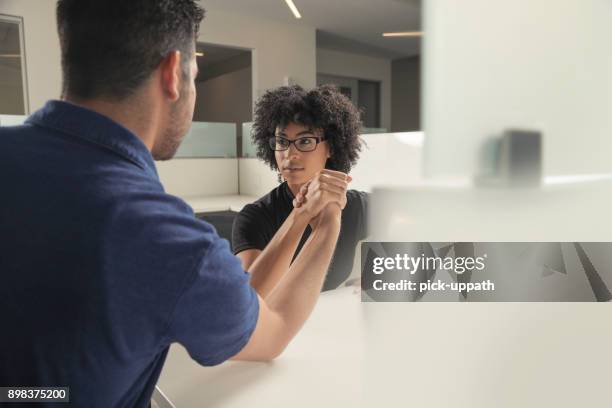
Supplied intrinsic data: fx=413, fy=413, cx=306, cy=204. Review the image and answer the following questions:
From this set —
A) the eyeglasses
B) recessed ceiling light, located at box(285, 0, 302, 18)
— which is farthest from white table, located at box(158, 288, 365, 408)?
recessed ceiling light, located at box(285, 0, 302, 18)

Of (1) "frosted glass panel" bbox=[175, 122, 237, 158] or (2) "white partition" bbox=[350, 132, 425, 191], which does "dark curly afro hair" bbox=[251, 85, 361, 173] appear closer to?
(2) "white partition" bbox=[350, 132, 425, 191]

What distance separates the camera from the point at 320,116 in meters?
1.10

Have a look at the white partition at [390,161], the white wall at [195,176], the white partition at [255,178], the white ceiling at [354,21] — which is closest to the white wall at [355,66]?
the white ceiling at [354,21]

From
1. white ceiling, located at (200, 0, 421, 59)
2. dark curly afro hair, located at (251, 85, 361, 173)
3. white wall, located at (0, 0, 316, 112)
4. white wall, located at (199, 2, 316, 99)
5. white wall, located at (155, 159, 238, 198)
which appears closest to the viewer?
dark curly afro hair, located at (251, 85, 361, 173)

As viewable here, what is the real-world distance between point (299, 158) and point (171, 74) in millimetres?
596

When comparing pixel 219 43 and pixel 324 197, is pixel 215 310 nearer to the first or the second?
pixel 324 197

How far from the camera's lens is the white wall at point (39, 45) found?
10.1ft

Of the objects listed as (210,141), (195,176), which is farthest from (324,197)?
(210,141)

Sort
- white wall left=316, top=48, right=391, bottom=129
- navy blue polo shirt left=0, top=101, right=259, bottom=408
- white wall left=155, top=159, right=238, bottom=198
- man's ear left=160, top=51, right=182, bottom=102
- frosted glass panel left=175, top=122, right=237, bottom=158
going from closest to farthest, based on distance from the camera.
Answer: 1. navy blue polo shirt left=0, top=101, right=259, bottom=408
2. man's ear left=160, top=51, right=182, bottom=102
3. white wall left=155, top=159, right=238, bottom=198
4. frosted glass panel left=175, top=122, right=237, bottom=158
5. white wall left=316, top=48, right=391, bottom=129

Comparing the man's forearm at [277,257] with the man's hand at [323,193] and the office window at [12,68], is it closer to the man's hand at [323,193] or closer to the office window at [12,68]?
the man's hand at [323,193]

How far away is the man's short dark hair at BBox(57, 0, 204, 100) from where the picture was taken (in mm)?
459

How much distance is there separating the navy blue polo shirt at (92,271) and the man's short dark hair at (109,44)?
77 mm

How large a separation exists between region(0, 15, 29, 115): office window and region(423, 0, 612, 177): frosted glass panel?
3.71 meters

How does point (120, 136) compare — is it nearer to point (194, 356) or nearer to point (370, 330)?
point (194, 356)
